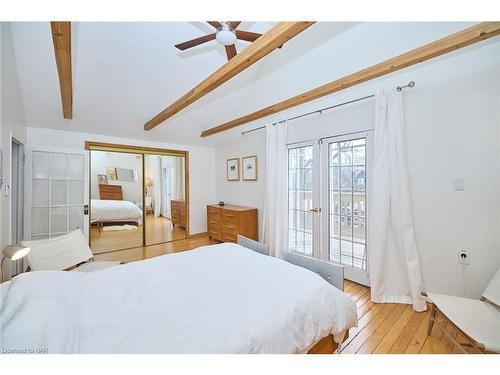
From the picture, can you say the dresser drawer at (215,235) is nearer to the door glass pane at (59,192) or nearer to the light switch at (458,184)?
the door glass pane at (59,192)

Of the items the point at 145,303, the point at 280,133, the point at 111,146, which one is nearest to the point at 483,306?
the point at 145,303

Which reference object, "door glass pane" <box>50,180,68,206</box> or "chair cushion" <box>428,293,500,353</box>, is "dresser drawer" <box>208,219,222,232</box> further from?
"chair cushion" <box>428,293,500,353</box>

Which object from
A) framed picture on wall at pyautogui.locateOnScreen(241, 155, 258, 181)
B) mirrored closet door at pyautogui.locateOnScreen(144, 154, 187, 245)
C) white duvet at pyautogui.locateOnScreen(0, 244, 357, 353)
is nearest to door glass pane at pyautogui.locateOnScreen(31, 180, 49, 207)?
mirrored closet door at pyautogui.locateOnScreen(144, 154, 187, 245)

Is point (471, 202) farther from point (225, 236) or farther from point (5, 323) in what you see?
point (225, 236)

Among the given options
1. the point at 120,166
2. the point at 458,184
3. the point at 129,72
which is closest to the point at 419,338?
the point at 458,184

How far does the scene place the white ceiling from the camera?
232cm

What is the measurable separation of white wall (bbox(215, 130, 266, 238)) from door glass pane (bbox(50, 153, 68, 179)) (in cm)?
276

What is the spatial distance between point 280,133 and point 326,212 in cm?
139

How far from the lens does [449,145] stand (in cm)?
203

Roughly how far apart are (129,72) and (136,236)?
3.02 m

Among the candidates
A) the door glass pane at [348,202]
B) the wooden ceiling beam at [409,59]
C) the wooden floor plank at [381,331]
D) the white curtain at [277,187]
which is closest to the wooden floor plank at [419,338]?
the wooden floor plank at [381,331]

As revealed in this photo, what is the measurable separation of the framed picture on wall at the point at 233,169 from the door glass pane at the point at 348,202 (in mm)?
2100

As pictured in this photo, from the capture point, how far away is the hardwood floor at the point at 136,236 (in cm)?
402

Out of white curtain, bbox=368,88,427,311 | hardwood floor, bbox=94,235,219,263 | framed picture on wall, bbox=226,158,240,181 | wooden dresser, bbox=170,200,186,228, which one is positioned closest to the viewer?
white curtain, bbox=368,88,427,311
